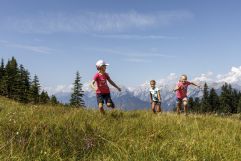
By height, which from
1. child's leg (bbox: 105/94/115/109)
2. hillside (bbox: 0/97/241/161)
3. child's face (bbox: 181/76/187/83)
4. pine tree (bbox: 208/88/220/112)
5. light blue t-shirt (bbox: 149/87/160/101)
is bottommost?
hillside (bbox: 0/97/241/161)

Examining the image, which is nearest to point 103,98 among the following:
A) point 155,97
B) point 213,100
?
point 155,97

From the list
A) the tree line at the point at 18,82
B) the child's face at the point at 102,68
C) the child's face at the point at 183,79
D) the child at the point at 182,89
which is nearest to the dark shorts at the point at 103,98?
the child's face at the point at 102,68

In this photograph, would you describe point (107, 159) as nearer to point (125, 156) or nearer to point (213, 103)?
point (125, 156)

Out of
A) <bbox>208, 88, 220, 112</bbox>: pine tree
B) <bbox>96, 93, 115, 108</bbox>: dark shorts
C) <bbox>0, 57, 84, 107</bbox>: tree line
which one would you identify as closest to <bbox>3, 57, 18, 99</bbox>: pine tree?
<bbox>0, 57, 84, 107</bbox>: tree line

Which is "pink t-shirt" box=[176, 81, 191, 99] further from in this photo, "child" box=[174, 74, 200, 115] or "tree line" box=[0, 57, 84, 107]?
"tree line" box=[0, 57, 84, 107]

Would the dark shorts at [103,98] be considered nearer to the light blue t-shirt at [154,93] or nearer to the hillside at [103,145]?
the light blue t-shirt at [154,93]

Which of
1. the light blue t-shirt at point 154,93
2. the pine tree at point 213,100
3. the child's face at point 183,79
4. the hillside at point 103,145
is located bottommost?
the hillside at point 103,145

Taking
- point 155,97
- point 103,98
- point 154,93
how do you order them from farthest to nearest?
point 154,93 → point 155,97 → point 103,98

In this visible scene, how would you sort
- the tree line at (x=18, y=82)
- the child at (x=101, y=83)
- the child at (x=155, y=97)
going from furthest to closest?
the tree line at (x=18, y=82)
the child at (x=155, y=97)
the child at (x=101, y=83)

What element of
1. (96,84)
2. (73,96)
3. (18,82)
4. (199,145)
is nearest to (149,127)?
(199,145)

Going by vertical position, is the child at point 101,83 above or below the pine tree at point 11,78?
below

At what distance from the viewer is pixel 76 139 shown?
21.0 ft

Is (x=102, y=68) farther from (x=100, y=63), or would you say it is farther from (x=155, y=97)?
(x=155, y=97)

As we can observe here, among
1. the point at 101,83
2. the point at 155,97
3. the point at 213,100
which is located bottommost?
the point at 155,97
